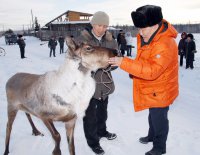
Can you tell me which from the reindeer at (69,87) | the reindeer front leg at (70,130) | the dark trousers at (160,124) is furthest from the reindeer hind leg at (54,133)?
the dark trousers at (160,124)

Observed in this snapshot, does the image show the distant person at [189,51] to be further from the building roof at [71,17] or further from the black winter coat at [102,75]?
the building roof at [71,17]

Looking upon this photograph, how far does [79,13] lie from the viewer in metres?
52.1

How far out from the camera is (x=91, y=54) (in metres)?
3.61

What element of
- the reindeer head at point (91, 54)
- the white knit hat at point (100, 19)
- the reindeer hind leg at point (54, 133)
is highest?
the white knit hat at point (100, 19)

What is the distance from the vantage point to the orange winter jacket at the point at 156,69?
363 centimetres

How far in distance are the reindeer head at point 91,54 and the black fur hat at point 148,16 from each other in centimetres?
56

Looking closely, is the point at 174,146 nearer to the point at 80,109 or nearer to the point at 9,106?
the point at 80,109

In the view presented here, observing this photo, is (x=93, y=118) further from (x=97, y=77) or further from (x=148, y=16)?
(x=148, y=16)

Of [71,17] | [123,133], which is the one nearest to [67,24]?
[71,17]

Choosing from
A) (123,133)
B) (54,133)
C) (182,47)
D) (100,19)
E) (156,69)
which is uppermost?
(100,19)

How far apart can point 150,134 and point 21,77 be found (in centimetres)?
236

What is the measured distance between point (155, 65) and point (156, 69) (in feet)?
0.17

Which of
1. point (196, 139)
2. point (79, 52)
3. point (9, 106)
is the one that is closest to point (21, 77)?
point (9, 106)

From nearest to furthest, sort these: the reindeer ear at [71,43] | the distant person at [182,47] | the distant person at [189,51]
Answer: the reindeer ear at [71,43]
the distant person at [189,51]
the distant person at [182,47]
